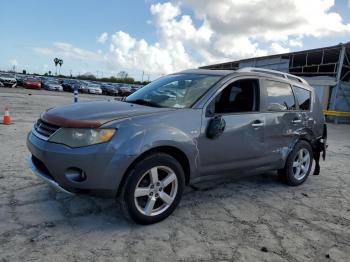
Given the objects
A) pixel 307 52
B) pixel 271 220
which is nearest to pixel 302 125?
pixel 271 220

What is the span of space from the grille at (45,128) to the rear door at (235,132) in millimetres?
1581

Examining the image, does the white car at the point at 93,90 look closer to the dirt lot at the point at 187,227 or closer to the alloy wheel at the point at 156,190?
the dirt lot at the point at 187,227

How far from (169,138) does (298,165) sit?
2.95 m

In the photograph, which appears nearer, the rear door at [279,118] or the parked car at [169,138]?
the parked car at [169,138]

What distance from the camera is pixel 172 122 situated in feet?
11.9

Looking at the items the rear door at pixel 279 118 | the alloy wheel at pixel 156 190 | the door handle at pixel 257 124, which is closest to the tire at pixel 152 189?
the alloy wheel at pixel 156 190

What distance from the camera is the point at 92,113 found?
3494mm

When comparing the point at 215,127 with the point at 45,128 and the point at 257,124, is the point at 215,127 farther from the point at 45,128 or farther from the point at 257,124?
the point at 45,128

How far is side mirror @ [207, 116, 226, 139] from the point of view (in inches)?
153

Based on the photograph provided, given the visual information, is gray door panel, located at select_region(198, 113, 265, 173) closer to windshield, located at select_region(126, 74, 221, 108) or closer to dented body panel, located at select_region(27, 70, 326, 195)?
dented body panel, located at select_region(27, 70, 326, 195)

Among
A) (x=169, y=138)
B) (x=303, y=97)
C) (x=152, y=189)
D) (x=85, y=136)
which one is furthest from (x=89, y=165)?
(x=303, y=97)

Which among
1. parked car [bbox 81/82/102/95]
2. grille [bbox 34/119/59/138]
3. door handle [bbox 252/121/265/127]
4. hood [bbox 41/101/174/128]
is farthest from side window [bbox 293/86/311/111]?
parked car [bbox 81/82/102/95]

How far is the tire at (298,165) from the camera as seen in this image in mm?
5285

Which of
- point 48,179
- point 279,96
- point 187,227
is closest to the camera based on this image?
point 48,179
